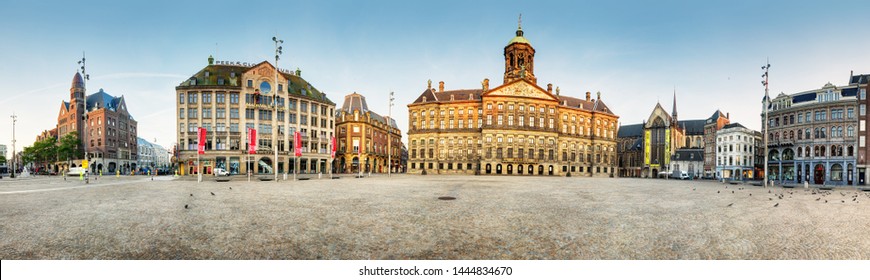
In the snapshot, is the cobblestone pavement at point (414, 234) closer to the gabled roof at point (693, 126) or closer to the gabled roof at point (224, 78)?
the gabled roof at point (224, 78)

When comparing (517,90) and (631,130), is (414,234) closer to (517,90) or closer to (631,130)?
(517,90)

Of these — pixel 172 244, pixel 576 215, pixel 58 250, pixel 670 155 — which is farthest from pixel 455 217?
pixel 670 155

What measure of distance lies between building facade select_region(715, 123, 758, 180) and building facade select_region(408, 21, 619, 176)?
22358 mm

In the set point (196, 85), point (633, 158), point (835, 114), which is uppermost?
point (196, 85)

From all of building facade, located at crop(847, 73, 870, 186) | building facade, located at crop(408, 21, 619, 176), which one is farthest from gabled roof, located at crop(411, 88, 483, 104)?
building facade, located at crop(847, 73, 870, 186)

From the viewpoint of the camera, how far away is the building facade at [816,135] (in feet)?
141

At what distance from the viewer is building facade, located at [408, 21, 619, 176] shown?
70.8 meters

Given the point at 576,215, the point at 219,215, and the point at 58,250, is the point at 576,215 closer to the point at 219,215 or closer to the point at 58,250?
the point at 219,215

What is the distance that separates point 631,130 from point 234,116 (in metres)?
123

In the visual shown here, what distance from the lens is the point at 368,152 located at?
258 feet

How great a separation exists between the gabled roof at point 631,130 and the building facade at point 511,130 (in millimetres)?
45483

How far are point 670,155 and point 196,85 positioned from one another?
379ft

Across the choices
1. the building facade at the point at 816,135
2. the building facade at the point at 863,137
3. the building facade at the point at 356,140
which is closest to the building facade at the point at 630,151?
the building facade at the point at 816,135

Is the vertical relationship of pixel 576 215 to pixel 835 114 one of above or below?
below
